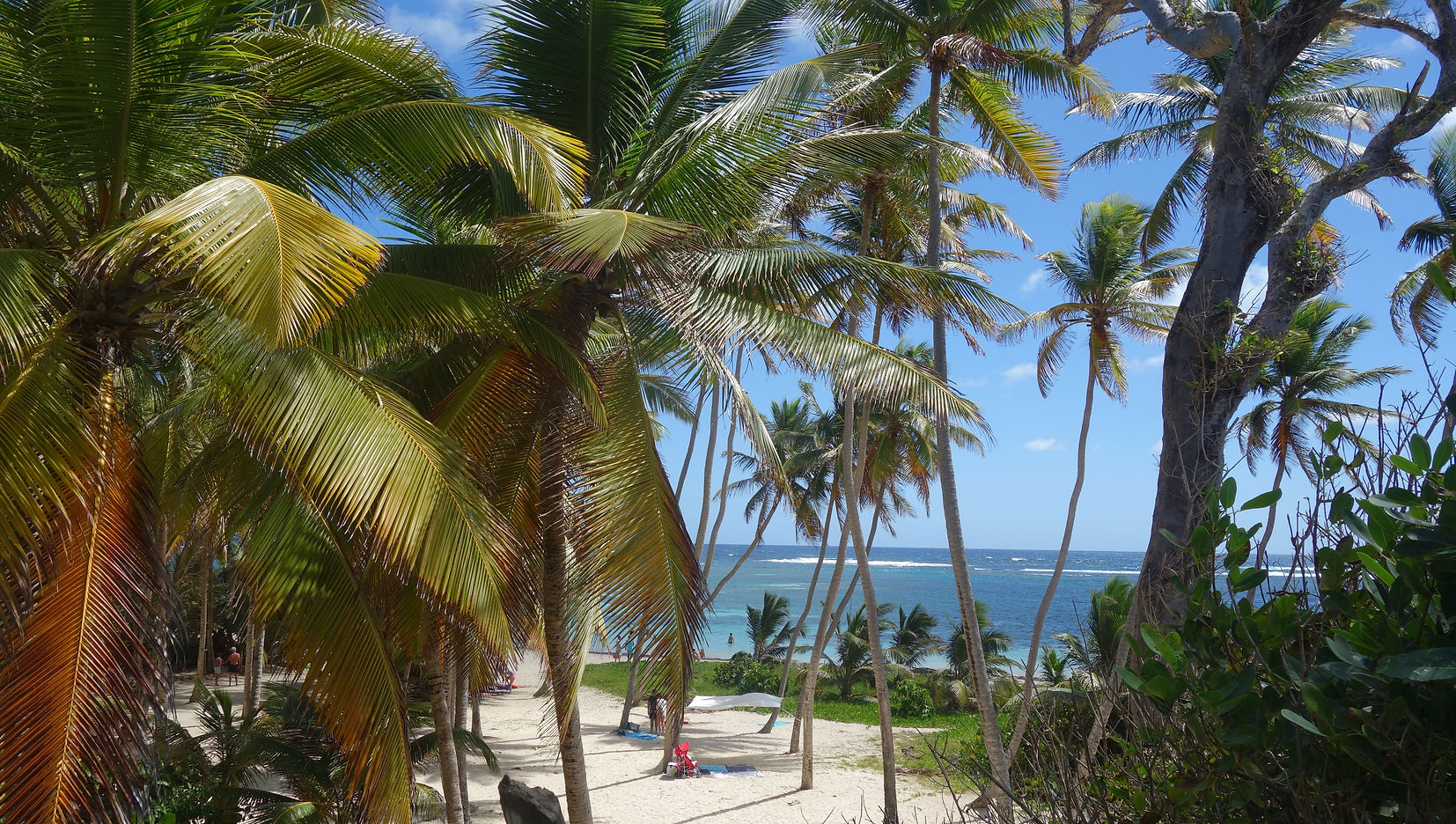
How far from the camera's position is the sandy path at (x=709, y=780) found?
526 inches

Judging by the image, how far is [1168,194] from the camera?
14.8 m

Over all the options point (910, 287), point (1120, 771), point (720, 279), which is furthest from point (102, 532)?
point (910, 287)

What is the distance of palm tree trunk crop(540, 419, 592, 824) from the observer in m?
6.59

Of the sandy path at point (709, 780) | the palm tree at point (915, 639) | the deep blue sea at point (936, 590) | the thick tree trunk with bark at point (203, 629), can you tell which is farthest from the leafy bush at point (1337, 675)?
the deep blue sea at point (936, 590)

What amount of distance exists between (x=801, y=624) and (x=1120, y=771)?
17.4 metres

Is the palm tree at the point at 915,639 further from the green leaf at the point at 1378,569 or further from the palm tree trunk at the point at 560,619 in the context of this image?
the green leaf at the point at 1378,569

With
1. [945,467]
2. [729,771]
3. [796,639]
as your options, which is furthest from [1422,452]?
[796,639]

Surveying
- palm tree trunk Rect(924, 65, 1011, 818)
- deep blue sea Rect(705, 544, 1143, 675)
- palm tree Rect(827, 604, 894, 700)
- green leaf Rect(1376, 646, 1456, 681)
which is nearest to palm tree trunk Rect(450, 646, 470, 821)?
palm tree trunk Rect(924, 65, 1011, 818)

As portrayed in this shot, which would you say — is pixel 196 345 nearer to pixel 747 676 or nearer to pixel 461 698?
pixel 461 698

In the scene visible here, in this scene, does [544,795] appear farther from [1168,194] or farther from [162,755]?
[1168,194]

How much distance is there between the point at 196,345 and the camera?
16.5 feet

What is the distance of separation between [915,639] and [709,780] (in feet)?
51.0

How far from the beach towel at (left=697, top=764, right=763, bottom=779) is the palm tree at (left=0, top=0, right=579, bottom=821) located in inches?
463

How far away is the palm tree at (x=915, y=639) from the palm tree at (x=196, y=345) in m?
25.2
